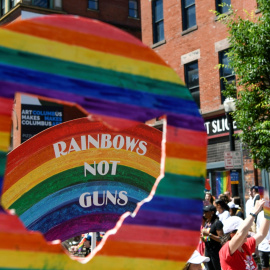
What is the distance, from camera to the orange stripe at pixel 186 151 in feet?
5.50

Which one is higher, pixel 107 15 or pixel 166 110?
pixel 107 15

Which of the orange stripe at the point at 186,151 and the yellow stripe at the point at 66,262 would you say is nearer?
the yellow stripe at the point at 66,262

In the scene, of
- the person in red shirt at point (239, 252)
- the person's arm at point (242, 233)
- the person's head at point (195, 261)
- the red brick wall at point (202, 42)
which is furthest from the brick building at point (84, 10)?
the person's head at point (195, 261)

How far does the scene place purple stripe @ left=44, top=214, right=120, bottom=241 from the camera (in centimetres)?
291

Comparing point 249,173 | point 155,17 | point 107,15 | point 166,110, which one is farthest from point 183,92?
point 107,15

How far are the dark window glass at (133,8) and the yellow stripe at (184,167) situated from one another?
32.5 m

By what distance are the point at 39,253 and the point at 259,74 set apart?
11.1 meters

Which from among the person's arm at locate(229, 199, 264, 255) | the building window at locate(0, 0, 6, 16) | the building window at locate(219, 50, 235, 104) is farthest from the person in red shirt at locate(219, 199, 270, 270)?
the building window at locate(0, 0, 6, 16)

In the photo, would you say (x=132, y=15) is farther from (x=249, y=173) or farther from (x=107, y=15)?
(x=249, y=173)

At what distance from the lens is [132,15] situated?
109 feet

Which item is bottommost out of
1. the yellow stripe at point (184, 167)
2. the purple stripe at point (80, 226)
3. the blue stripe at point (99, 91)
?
the purple stripe at point (80, 226)

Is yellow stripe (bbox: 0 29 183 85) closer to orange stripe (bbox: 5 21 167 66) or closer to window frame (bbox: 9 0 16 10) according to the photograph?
orange stripe (bbox: 5 21 167 66)

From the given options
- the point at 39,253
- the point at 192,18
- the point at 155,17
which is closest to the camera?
the point at 39,253

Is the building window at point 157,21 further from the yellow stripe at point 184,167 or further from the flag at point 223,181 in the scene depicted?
the yellow stripe at point 184,167
